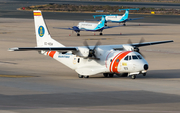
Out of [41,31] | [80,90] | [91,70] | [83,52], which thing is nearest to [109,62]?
[91,70]

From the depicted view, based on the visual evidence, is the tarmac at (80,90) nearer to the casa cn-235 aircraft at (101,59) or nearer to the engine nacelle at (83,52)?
the casa cn-235 aircraft at (101,59)

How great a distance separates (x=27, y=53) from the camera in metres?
48.1

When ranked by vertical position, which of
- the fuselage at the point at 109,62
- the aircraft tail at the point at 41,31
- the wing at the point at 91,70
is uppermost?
the aircraft tail at the point at 41,31

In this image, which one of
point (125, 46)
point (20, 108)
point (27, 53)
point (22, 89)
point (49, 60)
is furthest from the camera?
point (27, 53)

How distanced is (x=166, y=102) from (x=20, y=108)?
7946 millimetres

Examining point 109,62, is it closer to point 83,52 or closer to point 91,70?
point 91,70

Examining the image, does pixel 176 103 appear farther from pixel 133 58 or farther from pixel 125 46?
pixel 125 46

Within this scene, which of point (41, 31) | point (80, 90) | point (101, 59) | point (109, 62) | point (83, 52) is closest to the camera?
point (80, 90)

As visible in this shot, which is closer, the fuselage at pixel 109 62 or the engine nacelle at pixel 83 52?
the fuselage at pixel 109 62

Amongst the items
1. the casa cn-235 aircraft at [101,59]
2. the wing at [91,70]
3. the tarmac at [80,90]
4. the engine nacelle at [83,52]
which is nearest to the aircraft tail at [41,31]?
the casa cn-235 aircraft at [101,59]

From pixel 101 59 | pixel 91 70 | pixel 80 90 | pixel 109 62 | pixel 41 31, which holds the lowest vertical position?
pixel 80 90

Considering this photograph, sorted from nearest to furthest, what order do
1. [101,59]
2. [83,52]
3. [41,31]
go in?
[83,52]
[101,59]
[41,31]

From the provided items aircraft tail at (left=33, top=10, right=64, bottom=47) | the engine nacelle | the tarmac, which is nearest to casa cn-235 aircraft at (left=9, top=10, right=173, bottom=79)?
the engine nacelle

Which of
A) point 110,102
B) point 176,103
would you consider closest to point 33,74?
point 110,102
